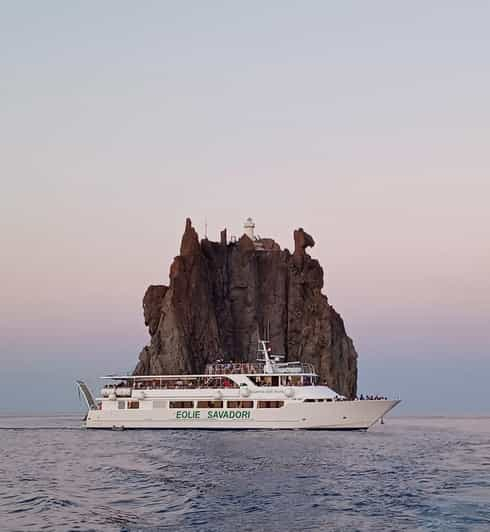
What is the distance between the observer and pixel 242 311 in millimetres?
152125

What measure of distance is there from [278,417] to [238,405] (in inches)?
218

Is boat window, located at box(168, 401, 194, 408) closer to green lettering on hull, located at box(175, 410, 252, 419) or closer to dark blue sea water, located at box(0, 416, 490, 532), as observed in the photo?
green lettering on hull, located at box(175, 410, 252, 419)

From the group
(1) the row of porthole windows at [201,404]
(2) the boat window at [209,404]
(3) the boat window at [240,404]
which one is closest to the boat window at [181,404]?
(1) the row of porthole windows at [201,404]

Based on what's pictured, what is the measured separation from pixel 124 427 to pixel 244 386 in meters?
17.1

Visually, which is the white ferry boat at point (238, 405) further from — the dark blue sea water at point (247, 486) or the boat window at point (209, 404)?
the dark blue sea water at point (247, 486)

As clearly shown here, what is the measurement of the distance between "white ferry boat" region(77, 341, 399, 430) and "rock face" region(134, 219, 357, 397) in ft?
86.7

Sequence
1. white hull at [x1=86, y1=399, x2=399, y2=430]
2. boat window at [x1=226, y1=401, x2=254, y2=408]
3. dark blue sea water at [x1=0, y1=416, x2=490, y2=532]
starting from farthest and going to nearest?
boat window at [x1=226, y1=401, x2=254, y2=408], white hull at [x1=86, y1=399, x2=399, y2=430], dark blue sea water at [x1=0, y1=416, x2=490, y2=532]

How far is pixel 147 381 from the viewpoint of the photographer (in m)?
112

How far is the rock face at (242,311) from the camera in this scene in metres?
137

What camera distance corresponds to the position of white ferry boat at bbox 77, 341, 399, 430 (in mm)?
94562

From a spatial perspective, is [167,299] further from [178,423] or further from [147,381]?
[178,423]

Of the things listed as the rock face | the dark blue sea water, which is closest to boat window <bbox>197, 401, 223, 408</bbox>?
the dark blue sea water

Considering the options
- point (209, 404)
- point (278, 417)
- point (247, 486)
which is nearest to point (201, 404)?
point (209, 404)

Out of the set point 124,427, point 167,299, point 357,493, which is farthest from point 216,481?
point 167,299
